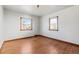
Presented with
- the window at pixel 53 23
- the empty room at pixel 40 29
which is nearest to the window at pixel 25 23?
the empty room at pixel 40 29

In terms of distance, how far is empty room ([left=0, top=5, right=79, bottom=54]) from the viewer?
304 cm

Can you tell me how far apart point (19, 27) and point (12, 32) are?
66 centimetres

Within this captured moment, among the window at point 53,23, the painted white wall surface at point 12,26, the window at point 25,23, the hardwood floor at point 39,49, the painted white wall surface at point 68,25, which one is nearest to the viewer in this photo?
the hardwood floor at point 39,49

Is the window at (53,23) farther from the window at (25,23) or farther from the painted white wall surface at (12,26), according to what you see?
the painted white wall surface at (12,26)

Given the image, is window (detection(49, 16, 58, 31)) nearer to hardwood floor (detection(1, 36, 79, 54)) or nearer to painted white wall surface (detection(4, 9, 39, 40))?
hardwood floor (detection(1, 36, 79, 54))

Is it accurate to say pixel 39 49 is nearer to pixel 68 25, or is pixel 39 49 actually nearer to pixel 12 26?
pixel 68 25

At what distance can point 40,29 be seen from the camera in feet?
21.4

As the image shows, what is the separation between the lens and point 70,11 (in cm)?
372

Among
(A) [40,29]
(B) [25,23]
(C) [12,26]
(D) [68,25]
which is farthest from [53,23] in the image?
(C) [12,26]

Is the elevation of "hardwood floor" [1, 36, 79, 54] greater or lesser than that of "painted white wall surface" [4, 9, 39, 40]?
lesser

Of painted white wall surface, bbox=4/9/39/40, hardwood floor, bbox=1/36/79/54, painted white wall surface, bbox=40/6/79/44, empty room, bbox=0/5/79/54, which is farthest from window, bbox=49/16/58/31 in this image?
A: painted white wall surface, bbox=4/9/39/40

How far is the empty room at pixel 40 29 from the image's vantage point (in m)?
3.04

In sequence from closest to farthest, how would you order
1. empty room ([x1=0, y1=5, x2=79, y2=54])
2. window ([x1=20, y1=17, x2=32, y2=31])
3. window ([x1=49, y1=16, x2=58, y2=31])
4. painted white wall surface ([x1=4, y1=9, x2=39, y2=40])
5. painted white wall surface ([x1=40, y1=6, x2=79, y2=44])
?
empty room ([x1=0, y1=5, x2=79, y2=54]) → painted white wall surface ([x1=40, y1=6, x2=79, y2=44]) → painted white wall surface ([x1=4, y1=9, x2=39, y2=40]) → window ([x1=49, y1=16, x2=58, y2=31]) → window ([x1=20, y1=17, x2=32, y2=31])
